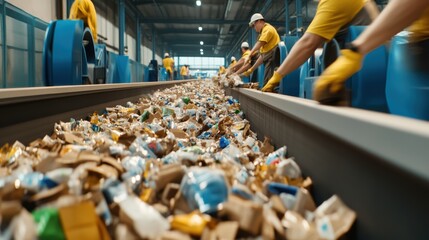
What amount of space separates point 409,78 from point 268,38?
5.01m

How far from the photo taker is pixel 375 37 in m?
1.73

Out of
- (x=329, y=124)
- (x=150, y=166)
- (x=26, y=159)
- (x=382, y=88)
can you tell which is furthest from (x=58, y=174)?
(x=382, y=88)

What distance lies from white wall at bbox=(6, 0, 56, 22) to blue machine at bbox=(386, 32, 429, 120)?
958 centimetres

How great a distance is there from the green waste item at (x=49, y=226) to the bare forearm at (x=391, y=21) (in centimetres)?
156

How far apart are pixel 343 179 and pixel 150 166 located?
0.73 m

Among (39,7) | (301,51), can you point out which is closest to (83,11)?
(301,51)

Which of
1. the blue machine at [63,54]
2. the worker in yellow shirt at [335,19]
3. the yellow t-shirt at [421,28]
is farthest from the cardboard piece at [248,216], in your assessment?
the blue machine at [63,54]

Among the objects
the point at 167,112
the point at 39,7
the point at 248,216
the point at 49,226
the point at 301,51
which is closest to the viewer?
the point at 49,226

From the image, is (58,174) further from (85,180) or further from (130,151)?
(130,151)

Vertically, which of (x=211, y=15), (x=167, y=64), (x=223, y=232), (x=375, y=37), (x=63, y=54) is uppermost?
(x=211, y=15)

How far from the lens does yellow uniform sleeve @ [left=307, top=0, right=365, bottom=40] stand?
121 inches

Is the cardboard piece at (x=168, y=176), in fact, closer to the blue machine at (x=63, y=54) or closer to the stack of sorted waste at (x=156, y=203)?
the stack of sorted waste at (x=156, y=203)

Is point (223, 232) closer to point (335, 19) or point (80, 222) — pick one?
point (80, 222)

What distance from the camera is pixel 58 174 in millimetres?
1169
